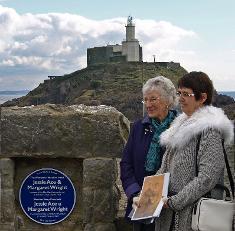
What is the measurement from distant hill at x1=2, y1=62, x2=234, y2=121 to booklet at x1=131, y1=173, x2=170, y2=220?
81.8 meters

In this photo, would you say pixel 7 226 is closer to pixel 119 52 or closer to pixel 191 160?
pixel 191 160

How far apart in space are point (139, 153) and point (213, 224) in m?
0.88

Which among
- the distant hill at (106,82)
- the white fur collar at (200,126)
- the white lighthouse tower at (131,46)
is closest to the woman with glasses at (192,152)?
the white fur collar at (200,126)

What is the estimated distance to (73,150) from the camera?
470 cm

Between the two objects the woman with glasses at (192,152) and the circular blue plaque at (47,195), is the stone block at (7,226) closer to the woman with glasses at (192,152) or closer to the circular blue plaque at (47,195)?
the circular blue plaque at (47,195)

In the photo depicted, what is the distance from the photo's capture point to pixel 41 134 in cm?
472

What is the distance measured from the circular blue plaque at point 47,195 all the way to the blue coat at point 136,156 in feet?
3.31

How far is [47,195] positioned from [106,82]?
3669 inches

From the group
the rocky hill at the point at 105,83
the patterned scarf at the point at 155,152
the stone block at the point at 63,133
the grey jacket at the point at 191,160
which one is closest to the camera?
the grey jacket at the point at 191,160

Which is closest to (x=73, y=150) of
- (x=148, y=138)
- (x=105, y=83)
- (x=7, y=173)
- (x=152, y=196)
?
(x=7, y=173)

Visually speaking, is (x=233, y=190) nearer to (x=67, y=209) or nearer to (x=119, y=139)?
(x=119, y=139)

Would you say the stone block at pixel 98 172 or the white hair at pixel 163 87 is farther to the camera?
the stone block at pixel 98 172

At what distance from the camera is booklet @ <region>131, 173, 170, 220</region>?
11.3 feet

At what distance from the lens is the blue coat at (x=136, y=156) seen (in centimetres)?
387
